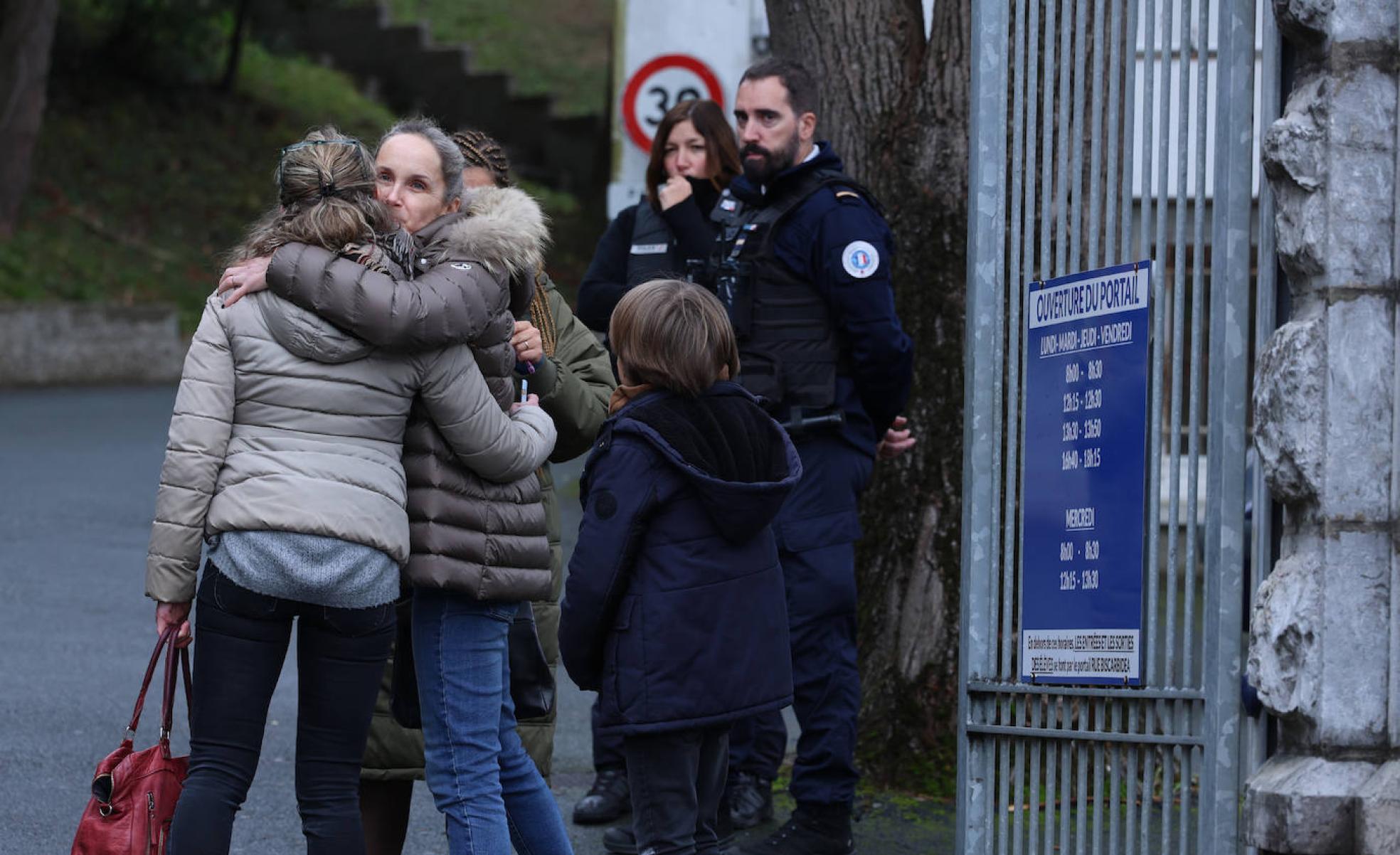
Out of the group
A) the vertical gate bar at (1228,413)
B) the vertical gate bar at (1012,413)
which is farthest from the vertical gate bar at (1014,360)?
the vertical gate bar at (1228,413)

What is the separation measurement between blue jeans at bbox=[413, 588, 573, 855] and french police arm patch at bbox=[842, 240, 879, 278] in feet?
4.71

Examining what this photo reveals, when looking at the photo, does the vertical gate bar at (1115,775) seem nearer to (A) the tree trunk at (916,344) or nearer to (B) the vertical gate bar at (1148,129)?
(B) the vertical gate bar at (1148,129)

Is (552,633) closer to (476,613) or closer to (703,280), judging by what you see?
(476,613)

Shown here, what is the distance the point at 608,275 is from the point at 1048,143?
1.97 meters

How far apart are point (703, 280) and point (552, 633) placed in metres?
1.11

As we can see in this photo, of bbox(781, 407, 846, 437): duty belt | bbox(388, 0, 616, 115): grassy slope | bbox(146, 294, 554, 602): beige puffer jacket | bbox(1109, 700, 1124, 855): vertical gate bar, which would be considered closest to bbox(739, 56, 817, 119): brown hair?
bbox(781, 407, 846, 437): duty belt

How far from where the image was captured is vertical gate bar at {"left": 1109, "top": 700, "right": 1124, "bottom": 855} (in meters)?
4.13

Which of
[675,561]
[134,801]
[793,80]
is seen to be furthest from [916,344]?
[134,801]

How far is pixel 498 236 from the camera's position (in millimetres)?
4117

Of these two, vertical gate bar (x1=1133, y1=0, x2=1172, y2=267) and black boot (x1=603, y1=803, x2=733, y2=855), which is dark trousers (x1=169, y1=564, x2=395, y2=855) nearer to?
black boot (x1=603, y1=803, x2=733, y2=855)

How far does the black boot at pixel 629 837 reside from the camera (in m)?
5.27

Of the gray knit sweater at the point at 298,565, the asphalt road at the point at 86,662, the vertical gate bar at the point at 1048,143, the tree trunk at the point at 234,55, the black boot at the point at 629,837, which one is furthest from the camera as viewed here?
the tree trunk at the point at 234,55

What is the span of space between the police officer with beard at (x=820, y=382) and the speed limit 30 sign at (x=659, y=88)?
5.11 metres

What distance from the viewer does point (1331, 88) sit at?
361cm
